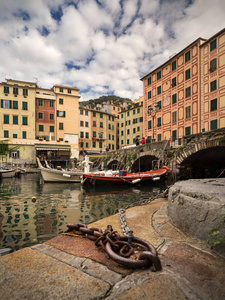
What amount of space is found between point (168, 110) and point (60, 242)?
26576 millimetres

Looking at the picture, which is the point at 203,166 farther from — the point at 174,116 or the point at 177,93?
the point at 177,93

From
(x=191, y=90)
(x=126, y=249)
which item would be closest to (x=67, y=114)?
(x=191, y=90)

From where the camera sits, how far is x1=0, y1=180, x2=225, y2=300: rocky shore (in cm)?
155

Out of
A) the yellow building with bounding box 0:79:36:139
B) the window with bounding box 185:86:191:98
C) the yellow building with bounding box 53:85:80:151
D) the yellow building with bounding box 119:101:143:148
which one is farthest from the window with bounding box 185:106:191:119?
the yellow building with bounding box 0:79:36:139

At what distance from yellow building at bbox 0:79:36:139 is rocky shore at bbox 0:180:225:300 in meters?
39.1

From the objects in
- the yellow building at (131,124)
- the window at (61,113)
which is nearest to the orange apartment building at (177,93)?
the yellow building at (131,124)

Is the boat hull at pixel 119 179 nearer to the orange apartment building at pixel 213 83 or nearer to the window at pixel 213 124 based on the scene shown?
the window at pixel 213 124

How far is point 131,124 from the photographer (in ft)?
145

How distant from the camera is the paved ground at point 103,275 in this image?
1.55 meters

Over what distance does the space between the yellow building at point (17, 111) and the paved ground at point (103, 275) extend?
39077mm

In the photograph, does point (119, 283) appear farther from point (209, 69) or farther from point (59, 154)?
point (59, 154)

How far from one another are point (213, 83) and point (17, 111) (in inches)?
1423

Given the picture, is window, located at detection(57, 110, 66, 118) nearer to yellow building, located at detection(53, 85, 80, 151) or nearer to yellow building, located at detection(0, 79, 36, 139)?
yellow building, located at detection(53, 85, 80, 151)

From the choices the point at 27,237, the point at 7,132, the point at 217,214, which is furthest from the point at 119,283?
the point at 7,132
